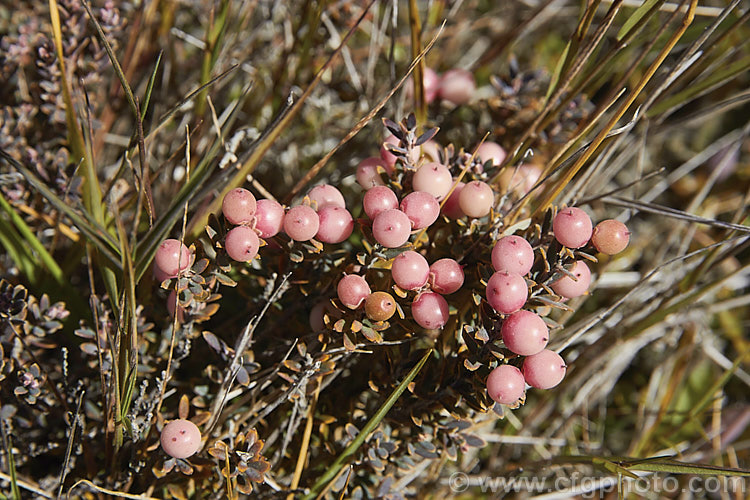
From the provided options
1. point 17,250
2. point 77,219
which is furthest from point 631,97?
point 17,250

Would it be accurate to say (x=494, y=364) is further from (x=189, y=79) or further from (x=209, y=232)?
(x=189, y=79)

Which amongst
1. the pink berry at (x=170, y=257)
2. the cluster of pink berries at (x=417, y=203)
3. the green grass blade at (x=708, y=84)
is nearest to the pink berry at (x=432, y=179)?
the cluster of pink berries at (x=417, y=203)

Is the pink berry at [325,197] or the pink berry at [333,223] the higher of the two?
the pink berry at [325,197]

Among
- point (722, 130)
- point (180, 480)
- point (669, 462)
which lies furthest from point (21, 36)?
point (722, 130)

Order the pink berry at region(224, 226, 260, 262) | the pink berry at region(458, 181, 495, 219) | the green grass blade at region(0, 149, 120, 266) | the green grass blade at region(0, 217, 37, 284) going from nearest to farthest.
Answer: the green grass blade at region(0, 149, 120, 266) < the pink berry at region(224, 226, 260, 262) < the pink berry at region(458, 181, 495, 219) < the green grass blade at region(0, 217, 37, 284)

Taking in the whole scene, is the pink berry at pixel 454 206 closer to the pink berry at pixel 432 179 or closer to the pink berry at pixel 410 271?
the pink berry at pixel 432 179

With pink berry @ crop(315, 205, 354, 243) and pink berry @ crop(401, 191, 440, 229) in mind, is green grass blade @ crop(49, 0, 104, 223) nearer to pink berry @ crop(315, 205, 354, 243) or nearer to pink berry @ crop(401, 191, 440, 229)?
pink berry @ crop(315, 205, 354, 243)

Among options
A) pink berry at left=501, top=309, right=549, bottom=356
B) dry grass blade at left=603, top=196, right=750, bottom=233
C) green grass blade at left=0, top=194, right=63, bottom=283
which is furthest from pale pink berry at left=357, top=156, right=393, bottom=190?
green grass blade at left=0, top=194, right=63, bottom=283

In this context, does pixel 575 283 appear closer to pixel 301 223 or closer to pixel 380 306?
pixel 380 306
